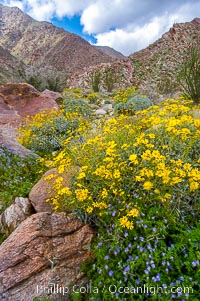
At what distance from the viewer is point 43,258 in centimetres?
216

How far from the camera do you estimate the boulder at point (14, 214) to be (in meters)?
2.75

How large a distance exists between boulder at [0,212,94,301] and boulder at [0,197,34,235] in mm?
463

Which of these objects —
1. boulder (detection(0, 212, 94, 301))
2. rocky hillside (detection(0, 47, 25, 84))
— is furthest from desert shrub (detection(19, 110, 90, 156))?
rocky hillside (detection(0, 47, 25, 84))

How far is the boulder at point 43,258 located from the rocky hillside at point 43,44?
4279 cm

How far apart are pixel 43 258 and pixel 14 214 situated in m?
0.81

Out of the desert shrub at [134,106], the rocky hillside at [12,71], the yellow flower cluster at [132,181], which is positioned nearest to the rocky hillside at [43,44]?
the rocky hillside at [12,71]

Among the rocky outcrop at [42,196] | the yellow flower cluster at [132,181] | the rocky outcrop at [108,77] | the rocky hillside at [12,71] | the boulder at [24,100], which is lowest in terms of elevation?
the rocky outcrop at [42,196]

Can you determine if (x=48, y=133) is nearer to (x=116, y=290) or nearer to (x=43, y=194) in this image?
(x=43, y=194)

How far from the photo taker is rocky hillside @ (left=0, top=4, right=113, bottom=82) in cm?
5047

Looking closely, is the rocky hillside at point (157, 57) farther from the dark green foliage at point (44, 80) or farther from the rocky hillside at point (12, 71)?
the dark green foliage at point (44, 80)

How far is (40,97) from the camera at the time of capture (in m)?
8.56

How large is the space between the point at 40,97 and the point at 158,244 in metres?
7.39

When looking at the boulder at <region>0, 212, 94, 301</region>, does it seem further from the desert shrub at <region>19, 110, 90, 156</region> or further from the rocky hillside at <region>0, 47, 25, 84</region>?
the rocky hillside at <region>0, 47, 25, 84</region>

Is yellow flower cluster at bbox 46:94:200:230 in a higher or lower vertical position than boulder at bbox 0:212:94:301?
higher
